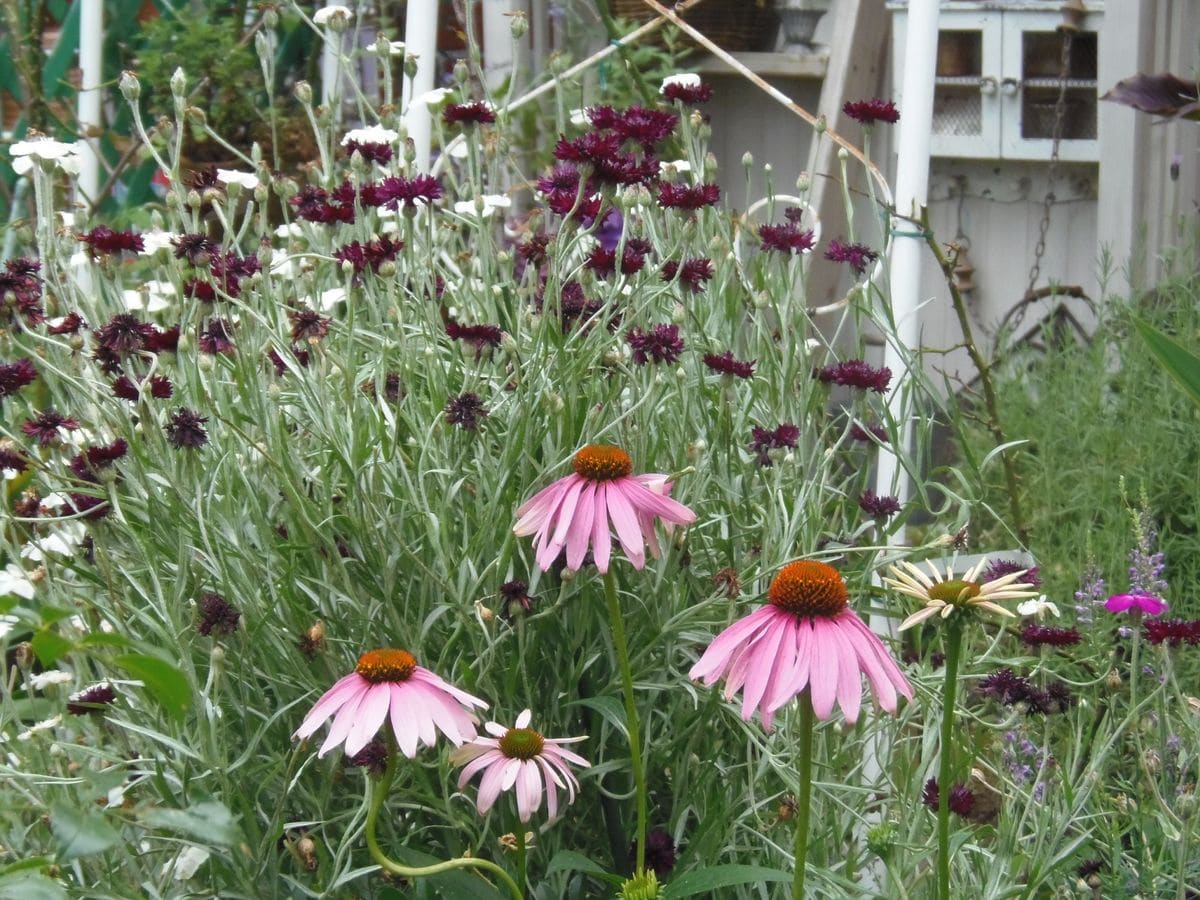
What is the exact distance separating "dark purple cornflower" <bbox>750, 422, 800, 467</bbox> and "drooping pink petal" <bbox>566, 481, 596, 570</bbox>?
375mm

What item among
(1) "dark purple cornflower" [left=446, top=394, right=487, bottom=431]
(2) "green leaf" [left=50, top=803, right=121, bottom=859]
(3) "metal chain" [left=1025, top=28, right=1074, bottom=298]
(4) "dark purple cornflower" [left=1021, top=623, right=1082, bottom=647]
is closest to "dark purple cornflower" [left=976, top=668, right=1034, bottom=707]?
(4) "dark purple cornflower" [left=1021, top=623, right=1082, bottom=647]

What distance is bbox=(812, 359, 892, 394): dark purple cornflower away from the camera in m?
1.47

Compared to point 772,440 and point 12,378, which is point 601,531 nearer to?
point 772,440

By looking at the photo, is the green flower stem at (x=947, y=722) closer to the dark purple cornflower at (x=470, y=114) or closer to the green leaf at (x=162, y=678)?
the green leaf at (x=162, y=678)

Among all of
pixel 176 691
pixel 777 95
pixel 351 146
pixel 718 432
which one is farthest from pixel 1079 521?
pixel 176 691

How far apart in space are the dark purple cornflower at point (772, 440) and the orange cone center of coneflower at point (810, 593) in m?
0.46

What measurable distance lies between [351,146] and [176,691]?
1077 mm

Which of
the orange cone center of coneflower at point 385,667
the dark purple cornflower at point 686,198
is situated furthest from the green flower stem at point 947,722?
the dark purple cornflower at point 686,198

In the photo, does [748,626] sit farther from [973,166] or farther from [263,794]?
[973,166]

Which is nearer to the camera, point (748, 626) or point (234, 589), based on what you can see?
point (748, 626)

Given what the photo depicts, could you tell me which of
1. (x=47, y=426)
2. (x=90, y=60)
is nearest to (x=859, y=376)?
(x=47, y=426)

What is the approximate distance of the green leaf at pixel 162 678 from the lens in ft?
2.07

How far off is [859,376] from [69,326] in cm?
77

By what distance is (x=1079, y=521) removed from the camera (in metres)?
2.46
